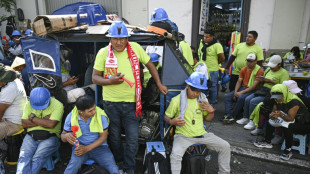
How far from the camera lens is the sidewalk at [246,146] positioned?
3669 millimetres

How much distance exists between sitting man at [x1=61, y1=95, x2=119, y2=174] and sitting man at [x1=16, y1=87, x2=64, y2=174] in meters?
0.45

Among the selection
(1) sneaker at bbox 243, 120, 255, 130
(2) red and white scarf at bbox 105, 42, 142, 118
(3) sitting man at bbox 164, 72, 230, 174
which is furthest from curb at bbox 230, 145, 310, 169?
(2) red and white scarf at bbox 105, 42, 142, 118

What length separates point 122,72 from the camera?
3.05 m

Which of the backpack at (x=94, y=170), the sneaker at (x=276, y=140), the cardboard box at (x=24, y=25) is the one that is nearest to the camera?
the backpack at (x=94, y=170)

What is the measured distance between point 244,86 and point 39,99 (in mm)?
4049

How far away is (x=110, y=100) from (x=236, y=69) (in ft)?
11.8

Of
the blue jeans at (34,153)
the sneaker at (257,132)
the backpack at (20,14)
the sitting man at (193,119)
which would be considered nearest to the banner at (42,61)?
the blue jeans at (34,153)

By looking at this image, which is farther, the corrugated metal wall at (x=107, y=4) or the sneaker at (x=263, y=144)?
the corrugated metal wall at (x=107, y=4)

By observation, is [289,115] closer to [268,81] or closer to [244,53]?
Result: [268,81]

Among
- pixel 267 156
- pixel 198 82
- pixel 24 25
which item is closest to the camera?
pixel 198 82

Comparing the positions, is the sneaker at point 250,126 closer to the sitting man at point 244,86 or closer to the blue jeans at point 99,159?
the sitting man at point 244,86

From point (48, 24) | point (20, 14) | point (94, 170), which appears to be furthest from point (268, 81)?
point (20, 14)

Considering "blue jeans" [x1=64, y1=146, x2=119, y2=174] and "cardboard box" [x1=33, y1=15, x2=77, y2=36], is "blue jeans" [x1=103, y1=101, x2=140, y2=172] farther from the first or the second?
"cardboard box" [x1=33, y1=15, x2=77, y2=36]

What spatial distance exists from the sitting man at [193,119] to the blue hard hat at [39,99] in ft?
5.70
